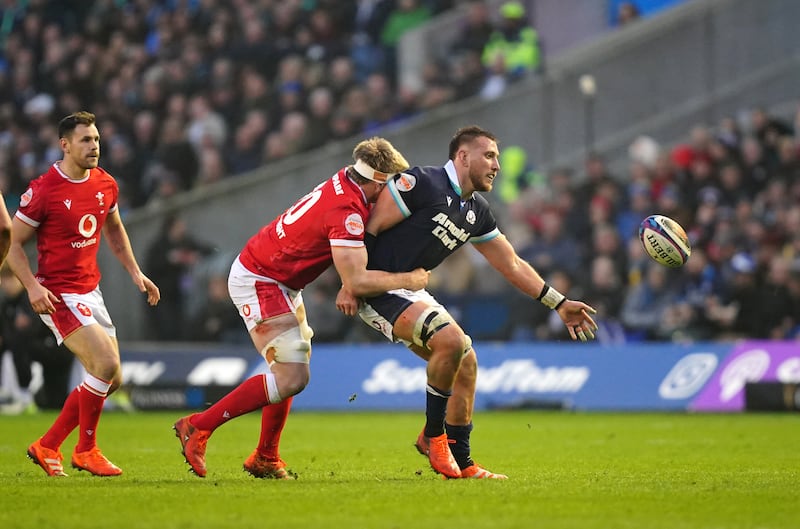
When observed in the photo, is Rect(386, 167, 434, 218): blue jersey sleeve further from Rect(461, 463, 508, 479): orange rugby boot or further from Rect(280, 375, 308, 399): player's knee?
Rect(461, 463, 508, 479): orange rugby boot

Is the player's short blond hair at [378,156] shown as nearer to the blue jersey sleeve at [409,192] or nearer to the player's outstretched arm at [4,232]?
the blue jersey sleeve at [409,192]

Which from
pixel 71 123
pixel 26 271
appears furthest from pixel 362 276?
pixel 71 123

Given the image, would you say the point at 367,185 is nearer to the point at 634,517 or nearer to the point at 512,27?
the point at 634,517

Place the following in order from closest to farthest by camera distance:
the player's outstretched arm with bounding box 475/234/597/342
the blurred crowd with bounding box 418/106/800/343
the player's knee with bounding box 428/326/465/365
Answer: the player's knee with bounding box 428/326/465/365 → the player's outstretched arm with bounding box 475/234/597/342 → the blurred crowd with bounding box 418/106/800/343

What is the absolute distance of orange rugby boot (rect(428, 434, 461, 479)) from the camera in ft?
28.7

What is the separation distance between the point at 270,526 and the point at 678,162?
14893 mm

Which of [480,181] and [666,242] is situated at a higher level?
[480,181]

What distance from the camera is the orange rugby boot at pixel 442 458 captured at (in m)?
8.75

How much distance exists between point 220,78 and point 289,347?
1642 cm

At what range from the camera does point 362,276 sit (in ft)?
28.1

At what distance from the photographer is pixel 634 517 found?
6.80 metres

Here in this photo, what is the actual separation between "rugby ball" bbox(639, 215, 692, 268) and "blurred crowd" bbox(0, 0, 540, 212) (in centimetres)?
1254

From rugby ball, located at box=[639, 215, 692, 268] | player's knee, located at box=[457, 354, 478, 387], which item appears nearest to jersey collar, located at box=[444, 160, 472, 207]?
player's knee, located at box=[457, 354, 478, 387]

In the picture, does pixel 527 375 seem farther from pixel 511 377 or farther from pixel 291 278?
pixel 291 278
